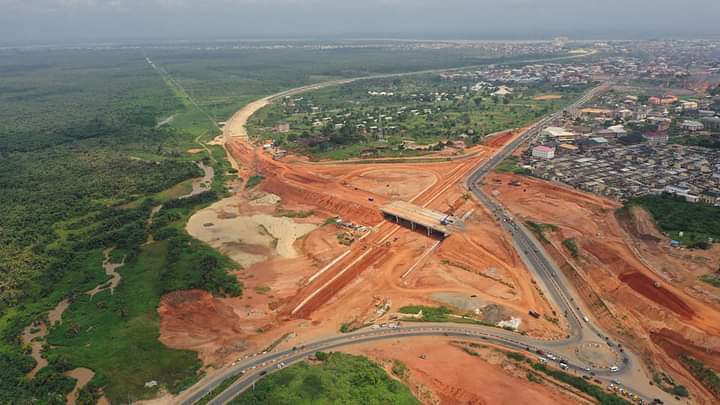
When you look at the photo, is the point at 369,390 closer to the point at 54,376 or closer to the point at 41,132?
the point at 54,376

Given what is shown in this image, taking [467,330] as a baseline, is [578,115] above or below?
above

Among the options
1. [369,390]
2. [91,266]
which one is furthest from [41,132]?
[369,390]

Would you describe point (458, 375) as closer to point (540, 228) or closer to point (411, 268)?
point (411, 268)

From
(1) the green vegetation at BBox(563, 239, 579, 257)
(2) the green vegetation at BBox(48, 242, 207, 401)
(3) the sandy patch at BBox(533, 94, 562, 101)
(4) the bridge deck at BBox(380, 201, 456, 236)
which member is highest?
(3) the sandy patch at BBox(533, 94, 562, 101)

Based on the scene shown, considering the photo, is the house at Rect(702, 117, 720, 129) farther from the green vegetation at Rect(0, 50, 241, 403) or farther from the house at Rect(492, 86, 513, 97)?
the green vegetation at Rect(0, 50, 241, 403)

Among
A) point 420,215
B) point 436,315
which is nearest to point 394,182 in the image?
point 420,215

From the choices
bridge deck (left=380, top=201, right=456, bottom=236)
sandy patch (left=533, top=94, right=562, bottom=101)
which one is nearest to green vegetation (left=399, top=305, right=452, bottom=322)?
bridge deck (left=380, top=201, right=456, bottom=236)
